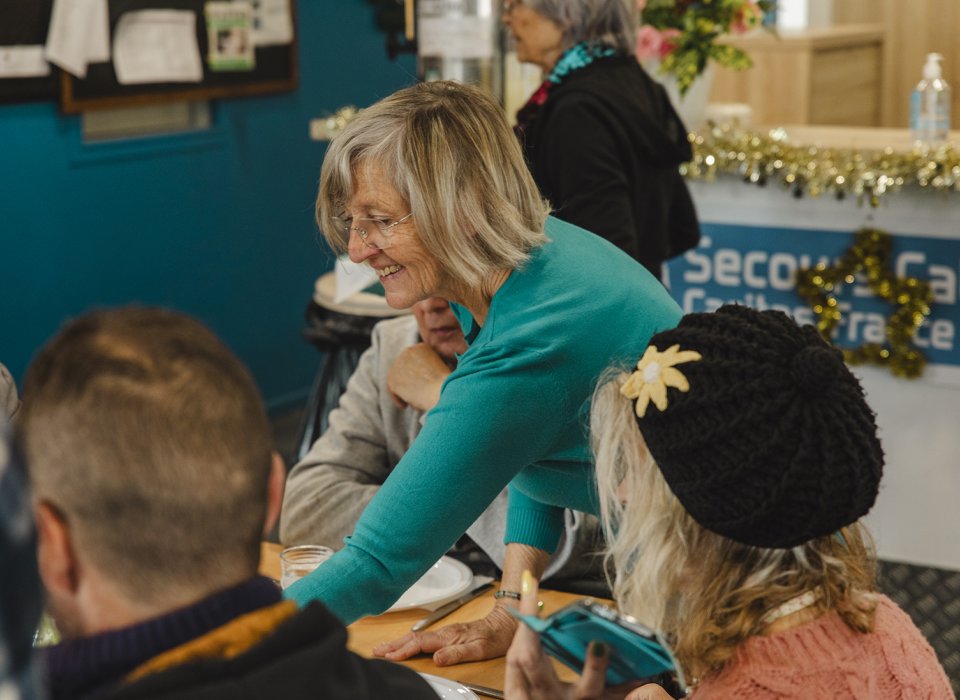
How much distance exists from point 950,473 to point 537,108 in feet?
5.64

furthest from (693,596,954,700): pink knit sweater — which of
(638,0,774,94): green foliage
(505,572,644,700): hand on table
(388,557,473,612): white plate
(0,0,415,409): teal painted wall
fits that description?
(0,0,415,409): teal painted wall

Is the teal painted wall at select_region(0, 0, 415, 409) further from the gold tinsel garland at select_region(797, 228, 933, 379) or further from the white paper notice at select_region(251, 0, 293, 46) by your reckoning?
the gold tinsel garland at select_region(797, 228, 933, 379)

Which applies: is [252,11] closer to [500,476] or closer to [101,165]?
[101,165]

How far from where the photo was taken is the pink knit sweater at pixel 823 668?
1.13 meters

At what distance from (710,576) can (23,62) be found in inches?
137

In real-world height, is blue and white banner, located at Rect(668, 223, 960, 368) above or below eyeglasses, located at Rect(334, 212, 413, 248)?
below

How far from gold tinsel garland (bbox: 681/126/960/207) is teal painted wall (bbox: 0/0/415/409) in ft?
3.83

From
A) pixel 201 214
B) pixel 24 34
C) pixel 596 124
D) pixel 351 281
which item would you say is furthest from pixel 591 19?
pixel 201 214

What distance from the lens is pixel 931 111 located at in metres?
3.54

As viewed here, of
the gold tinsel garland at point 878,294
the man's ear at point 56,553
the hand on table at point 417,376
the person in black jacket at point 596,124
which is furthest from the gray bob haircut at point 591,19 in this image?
the man's ear at point 56,553

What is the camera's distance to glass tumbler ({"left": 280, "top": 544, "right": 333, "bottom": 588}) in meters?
1.62

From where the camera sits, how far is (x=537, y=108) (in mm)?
2609

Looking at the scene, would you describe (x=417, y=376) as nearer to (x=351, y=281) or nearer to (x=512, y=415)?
(x=512, y=415)

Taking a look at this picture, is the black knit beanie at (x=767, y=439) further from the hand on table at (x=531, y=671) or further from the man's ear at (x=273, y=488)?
the man's ear at (x=273, y=488)
